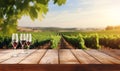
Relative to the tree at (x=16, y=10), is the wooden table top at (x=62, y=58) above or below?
below

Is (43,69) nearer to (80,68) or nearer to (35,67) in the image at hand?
(35,67)

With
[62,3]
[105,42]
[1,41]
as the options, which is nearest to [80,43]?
[105,42]

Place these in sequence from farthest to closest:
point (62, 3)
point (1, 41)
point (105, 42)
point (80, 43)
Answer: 1. point (105, 42)
2. point (80, 43)
3. point (1, 41)
4. point (62, 3)

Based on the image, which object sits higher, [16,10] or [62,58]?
[16,10]

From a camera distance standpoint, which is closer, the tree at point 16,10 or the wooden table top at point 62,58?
the tree at point 16,10

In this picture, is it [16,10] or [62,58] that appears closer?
[16,10]

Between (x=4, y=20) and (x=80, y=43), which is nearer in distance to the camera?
(x=4, y=20)

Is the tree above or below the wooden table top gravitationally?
above

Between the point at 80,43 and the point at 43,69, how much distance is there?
22389mm

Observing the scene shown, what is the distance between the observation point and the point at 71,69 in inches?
72.4

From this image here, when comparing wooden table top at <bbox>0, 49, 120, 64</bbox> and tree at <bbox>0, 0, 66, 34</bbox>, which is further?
wooden table top at <bbox>0, 49, 120, 64</bbox>

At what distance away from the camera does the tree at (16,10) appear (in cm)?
175

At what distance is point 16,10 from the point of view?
1.83m

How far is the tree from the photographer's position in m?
1.75
